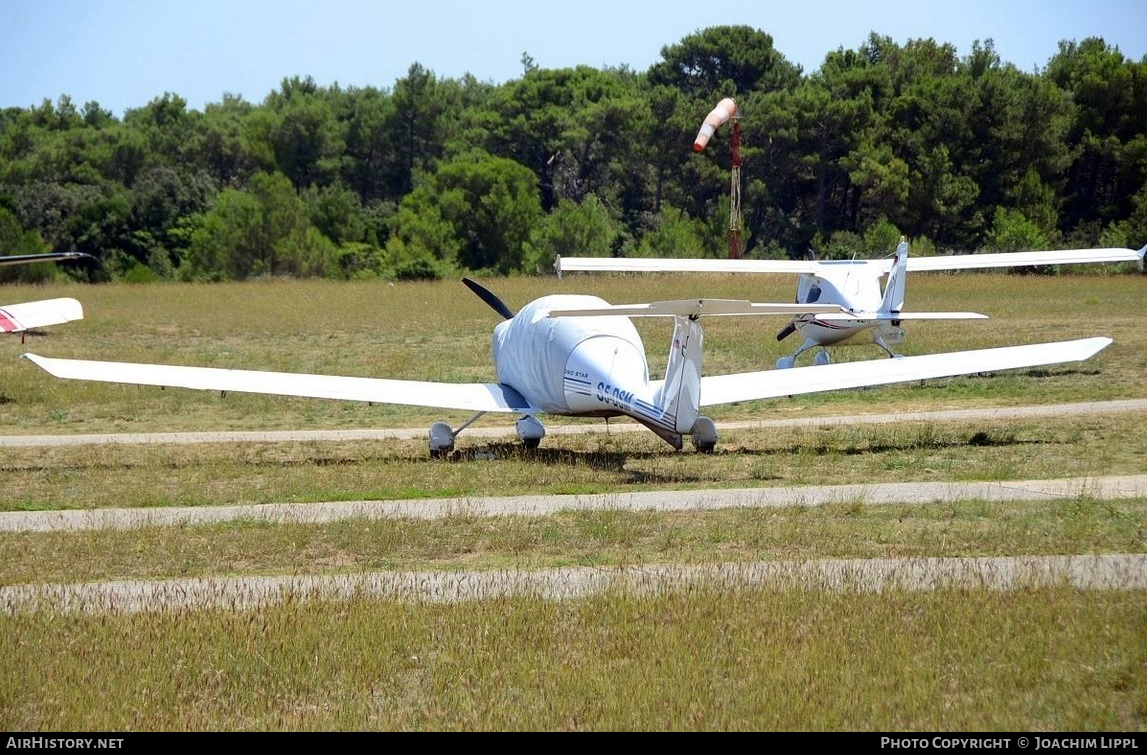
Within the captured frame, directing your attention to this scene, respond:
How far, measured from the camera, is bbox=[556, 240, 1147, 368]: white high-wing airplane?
88.4ft

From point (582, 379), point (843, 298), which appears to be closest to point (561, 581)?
point (582, 379)

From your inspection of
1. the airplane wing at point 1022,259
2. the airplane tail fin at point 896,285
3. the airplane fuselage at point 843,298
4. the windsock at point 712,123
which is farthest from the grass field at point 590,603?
the windsock at point 712,123

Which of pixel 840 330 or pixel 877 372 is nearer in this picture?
pixel 877 372

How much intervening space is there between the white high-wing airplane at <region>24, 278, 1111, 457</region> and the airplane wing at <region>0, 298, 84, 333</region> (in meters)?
10.2

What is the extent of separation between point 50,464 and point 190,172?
256 feet

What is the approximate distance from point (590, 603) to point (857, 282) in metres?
20.4

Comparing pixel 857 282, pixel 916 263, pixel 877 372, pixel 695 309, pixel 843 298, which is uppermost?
pixel 695 309

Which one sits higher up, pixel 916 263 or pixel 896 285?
pixel 916 263

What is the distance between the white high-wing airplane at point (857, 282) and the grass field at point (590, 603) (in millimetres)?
3413

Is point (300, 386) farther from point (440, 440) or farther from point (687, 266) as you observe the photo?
point (687, 266)

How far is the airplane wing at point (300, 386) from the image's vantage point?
1852 cm

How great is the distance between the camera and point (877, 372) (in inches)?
758
